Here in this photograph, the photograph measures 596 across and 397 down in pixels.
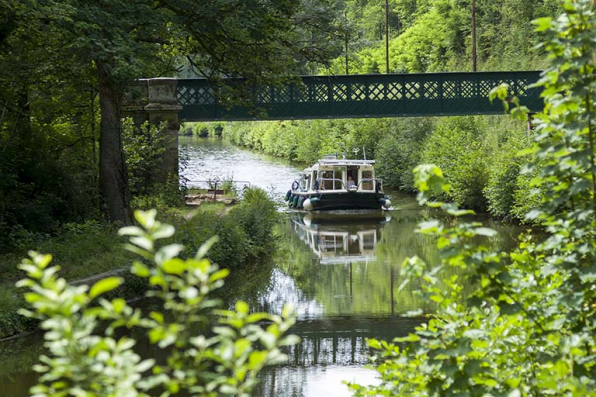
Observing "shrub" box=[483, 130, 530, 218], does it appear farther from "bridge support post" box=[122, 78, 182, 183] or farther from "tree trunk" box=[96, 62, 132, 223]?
"tree trunk" box=[96, 62, 132, 223]

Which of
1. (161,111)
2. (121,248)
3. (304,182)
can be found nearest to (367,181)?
(304,182)

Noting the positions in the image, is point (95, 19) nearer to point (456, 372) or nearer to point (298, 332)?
point (298, 332)

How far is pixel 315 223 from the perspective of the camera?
31.5m

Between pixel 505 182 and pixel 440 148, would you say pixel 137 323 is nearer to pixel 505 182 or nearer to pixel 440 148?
pixel 505 182

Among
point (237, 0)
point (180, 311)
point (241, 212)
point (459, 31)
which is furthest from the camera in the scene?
point (459, 31)

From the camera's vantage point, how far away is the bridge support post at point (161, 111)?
2820 cm

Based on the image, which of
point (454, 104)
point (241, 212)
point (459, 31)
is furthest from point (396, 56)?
point (241, 212)

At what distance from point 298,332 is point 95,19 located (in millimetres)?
7164

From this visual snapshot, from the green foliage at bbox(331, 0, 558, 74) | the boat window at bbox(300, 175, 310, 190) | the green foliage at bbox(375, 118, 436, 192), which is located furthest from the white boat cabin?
the green foliage at bbox(331, 0, 558, 74)

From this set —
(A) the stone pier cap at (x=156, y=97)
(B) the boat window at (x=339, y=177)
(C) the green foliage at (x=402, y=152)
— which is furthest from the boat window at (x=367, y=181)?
(A) the stone pier cap at (x=156, y=97)

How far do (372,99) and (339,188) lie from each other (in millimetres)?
4103

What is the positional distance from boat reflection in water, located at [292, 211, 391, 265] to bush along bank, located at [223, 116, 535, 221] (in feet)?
9.86

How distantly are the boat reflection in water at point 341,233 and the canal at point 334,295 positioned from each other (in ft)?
0.09

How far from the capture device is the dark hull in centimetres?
3378
